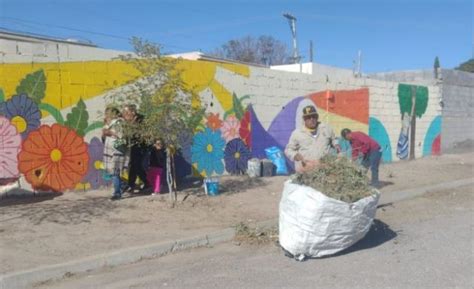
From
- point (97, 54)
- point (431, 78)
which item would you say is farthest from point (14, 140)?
point (431, 78)

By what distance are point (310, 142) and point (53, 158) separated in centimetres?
441

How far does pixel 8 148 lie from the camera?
8711 mm

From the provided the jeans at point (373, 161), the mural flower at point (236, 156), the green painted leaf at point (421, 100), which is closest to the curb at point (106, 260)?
the mural flower at point (236, 156)

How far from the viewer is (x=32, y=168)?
897 cm

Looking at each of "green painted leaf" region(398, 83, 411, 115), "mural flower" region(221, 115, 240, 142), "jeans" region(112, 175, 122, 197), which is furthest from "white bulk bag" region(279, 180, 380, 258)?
"green painted leaf" region(398, 83, 411, 115)

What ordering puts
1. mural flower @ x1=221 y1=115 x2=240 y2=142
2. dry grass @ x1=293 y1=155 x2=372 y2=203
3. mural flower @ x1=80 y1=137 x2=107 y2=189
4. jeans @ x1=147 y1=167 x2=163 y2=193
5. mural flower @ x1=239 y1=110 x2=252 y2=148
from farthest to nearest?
Result: 1. mural flower @ x1=239 y1=110 x2=252 y2=148
2. mural flower @ x1=221 y1=115 x2=240 y2=142
3. mural flower @ x1=80 y1=137 x2=107 y2=189
4. jeans @ x1=147 y1=167 x2=163 y2=193
5. dry grass @ x1=293 y1=155 x2=372 y2=203

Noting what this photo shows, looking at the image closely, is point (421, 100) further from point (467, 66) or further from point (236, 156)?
point (467, 66)

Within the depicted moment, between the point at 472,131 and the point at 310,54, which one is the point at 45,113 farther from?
the point at 310,54

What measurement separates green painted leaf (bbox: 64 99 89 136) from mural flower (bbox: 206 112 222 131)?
2943mm

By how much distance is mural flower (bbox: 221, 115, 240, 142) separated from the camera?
12.2 metres

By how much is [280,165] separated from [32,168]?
603 cm

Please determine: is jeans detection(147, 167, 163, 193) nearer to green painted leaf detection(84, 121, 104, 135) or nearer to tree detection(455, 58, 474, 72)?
green painted leaf detection(84, 121, 104, 135)

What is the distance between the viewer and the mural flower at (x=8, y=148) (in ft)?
28.4

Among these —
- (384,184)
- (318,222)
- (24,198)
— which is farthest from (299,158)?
(384,184)
